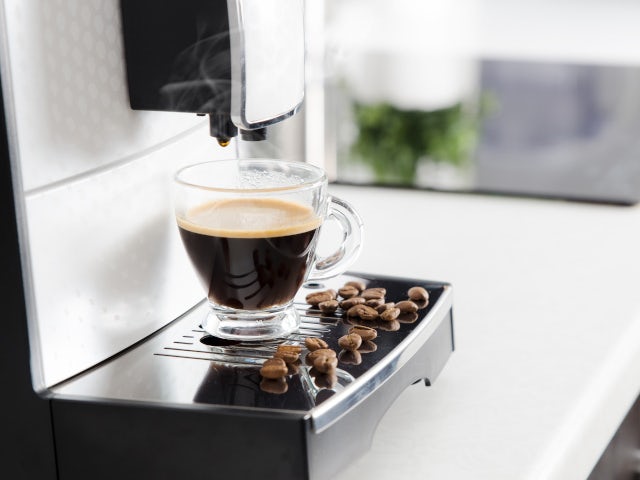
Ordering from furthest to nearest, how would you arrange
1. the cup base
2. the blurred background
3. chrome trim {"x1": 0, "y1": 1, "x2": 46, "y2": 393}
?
the blurred background, the cup base, chrome trim {"x1": 0, "y1": 1, "x2": 46, "y2": 393}

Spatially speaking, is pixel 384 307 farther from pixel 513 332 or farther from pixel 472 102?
pixel 472 102

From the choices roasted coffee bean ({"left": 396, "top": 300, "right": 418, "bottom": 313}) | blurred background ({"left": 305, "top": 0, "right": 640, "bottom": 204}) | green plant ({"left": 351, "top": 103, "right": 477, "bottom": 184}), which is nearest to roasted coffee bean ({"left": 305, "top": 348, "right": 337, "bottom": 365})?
roasted coffee bean ({"left": 396, "top": 300, "right": 418, "bottom": 313})

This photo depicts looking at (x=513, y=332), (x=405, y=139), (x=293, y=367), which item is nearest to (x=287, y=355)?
(x=293, y=367)

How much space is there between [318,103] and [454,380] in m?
0.74

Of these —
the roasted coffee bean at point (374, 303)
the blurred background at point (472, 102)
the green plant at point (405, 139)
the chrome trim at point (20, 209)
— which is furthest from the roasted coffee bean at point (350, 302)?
the green plant at point (405, 139)

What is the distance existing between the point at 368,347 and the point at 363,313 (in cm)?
5

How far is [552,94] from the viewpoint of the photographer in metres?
3.70

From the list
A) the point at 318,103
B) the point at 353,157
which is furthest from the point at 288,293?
the point at 353,157

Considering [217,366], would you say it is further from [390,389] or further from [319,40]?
[319,40]

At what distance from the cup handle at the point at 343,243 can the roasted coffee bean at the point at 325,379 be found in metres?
0.14

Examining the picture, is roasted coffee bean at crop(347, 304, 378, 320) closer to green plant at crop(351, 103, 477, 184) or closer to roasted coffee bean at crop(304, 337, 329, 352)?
roasted coffee bean at crop(304, 337, 329, 352)

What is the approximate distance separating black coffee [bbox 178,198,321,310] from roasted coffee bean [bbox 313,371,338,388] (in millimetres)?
80

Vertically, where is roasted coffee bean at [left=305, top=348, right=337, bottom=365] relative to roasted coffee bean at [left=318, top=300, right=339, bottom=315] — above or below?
above

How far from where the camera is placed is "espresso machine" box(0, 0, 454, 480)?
1.78ft
